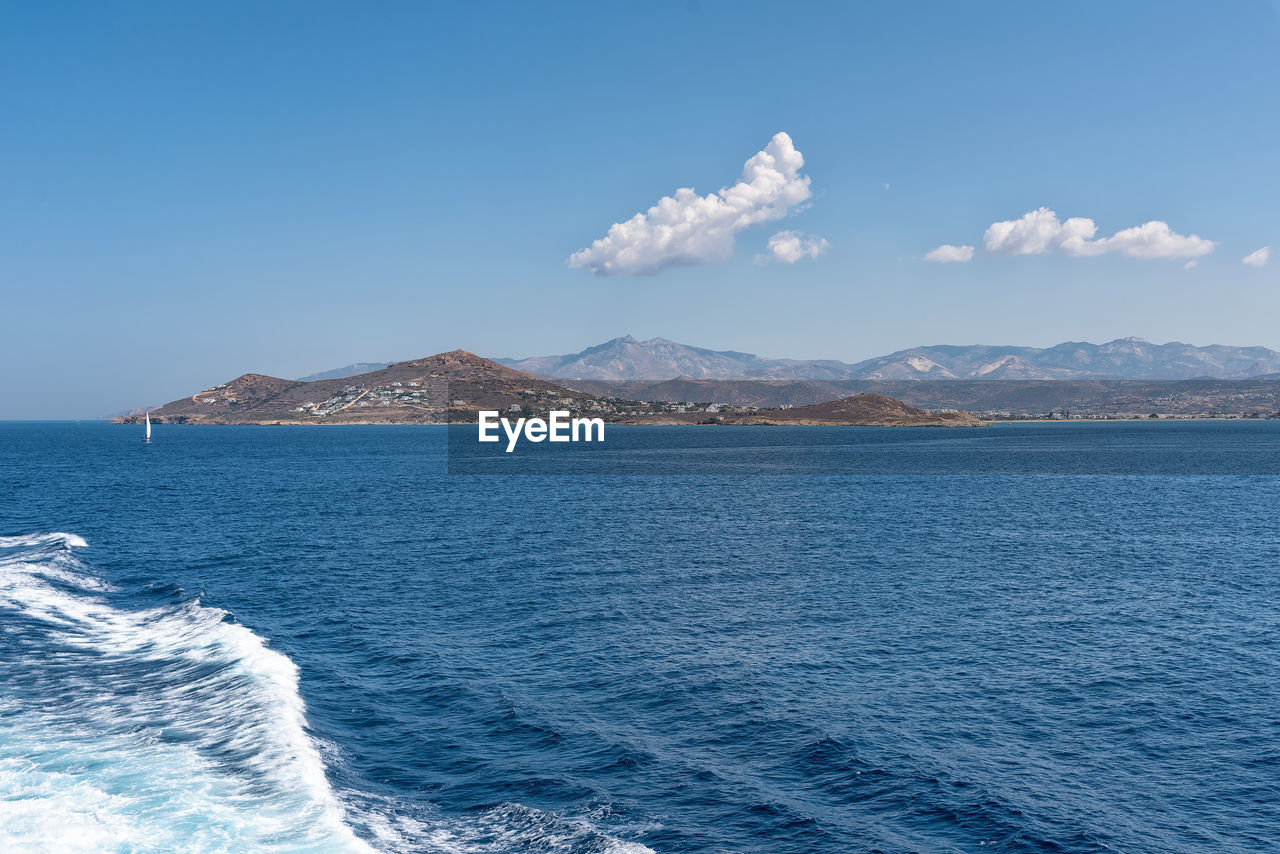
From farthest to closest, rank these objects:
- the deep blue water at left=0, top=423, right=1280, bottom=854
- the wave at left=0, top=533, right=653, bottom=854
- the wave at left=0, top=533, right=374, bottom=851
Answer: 1. the deep blue water at left=0, top=423, right=1280, bottom=854
2. the wave at left=0, top=533, right=374, bottom=851
3. the wave at left=0, top=533, right=653, bottom=854

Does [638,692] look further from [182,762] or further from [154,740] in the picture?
[154,740]

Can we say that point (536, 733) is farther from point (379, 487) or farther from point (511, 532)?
point (379, 487)

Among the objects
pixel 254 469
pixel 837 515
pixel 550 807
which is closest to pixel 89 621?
pixel 550 807

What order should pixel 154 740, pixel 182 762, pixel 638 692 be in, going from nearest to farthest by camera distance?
1. pixel 182 762
2. pixel 154 740
3. pixel 638 692

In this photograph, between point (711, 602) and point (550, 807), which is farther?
point (711, 602)

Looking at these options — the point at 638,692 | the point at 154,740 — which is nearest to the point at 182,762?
the point at 154,740
